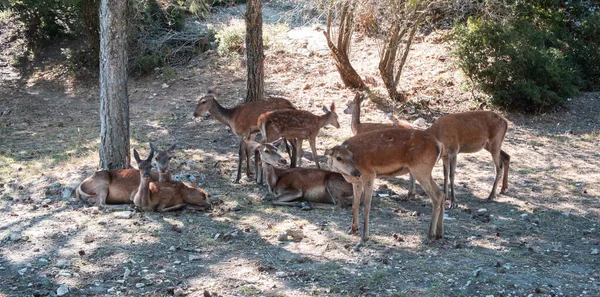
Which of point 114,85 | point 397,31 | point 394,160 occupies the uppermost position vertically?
point 397,31

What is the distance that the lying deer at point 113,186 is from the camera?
10.7 m

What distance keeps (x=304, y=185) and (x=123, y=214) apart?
9.19 ft

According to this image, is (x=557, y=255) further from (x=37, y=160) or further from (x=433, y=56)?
(x=433, y=56)

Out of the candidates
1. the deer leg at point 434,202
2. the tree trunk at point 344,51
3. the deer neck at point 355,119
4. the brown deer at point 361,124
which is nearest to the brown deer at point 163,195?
the deer leg at point 434,202

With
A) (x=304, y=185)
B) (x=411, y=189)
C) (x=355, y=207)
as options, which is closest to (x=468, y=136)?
(x=411, y=189)

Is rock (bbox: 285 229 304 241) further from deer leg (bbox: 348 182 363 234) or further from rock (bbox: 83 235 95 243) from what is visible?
rock (bbox: 83 235 95 243)

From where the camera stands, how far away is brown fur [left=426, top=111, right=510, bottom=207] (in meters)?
11.3

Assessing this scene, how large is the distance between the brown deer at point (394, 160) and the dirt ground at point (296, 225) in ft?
1.52

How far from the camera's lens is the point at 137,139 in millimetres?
14953

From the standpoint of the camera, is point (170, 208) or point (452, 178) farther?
point (452, 178)

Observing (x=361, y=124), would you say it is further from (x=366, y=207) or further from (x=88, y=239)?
(x=88, y=239)

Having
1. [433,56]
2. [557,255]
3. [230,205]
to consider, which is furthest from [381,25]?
[557,255]

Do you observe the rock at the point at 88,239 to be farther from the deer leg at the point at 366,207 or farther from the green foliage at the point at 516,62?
the green foliage at the point at 516,62

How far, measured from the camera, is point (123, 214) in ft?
33.5
